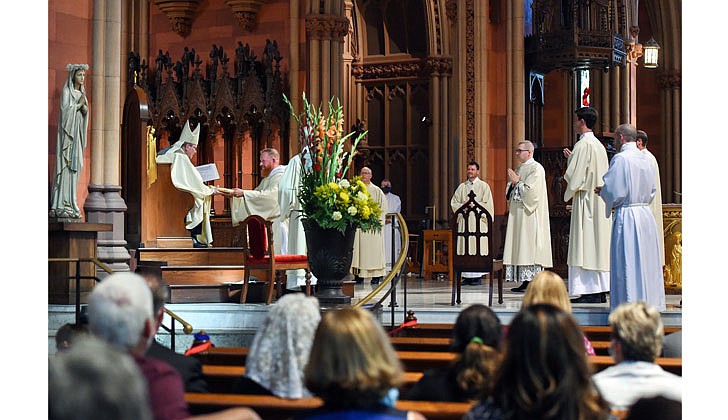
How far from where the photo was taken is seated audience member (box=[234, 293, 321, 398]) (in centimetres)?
413

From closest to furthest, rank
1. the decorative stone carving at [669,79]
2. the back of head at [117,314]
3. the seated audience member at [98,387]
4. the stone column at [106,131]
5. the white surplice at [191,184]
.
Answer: the seated audience member at [98,387], the back of head at [117,314], the stone column at [106,131], the white surplice at [191,184], the decorative stone carving at [669,79]

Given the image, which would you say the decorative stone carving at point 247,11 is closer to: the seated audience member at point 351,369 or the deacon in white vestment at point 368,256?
the deacon in white vestment at point 368,256

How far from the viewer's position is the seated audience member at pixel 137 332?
11.0 ft

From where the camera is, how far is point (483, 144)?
55.0ft

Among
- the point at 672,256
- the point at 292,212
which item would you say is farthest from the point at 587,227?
the point at 292,212

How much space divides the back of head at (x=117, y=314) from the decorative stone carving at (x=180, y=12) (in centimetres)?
1487

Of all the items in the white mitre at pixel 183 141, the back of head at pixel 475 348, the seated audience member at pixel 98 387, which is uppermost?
the white mitre at pixel 183 141

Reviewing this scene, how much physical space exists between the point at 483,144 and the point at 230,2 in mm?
4709

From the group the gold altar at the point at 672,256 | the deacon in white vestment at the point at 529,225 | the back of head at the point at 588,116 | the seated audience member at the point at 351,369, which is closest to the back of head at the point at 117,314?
the seated audience member at the point at 351,369

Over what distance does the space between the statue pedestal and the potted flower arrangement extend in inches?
79.5

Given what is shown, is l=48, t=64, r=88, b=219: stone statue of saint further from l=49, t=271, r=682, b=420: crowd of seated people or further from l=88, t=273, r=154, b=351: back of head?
l=88, t=273, r=154, b=351: back of head

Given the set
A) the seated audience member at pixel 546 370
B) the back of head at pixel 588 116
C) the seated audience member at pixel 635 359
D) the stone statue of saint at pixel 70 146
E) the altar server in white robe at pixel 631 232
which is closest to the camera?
the seated audience member at pixel 546 370
